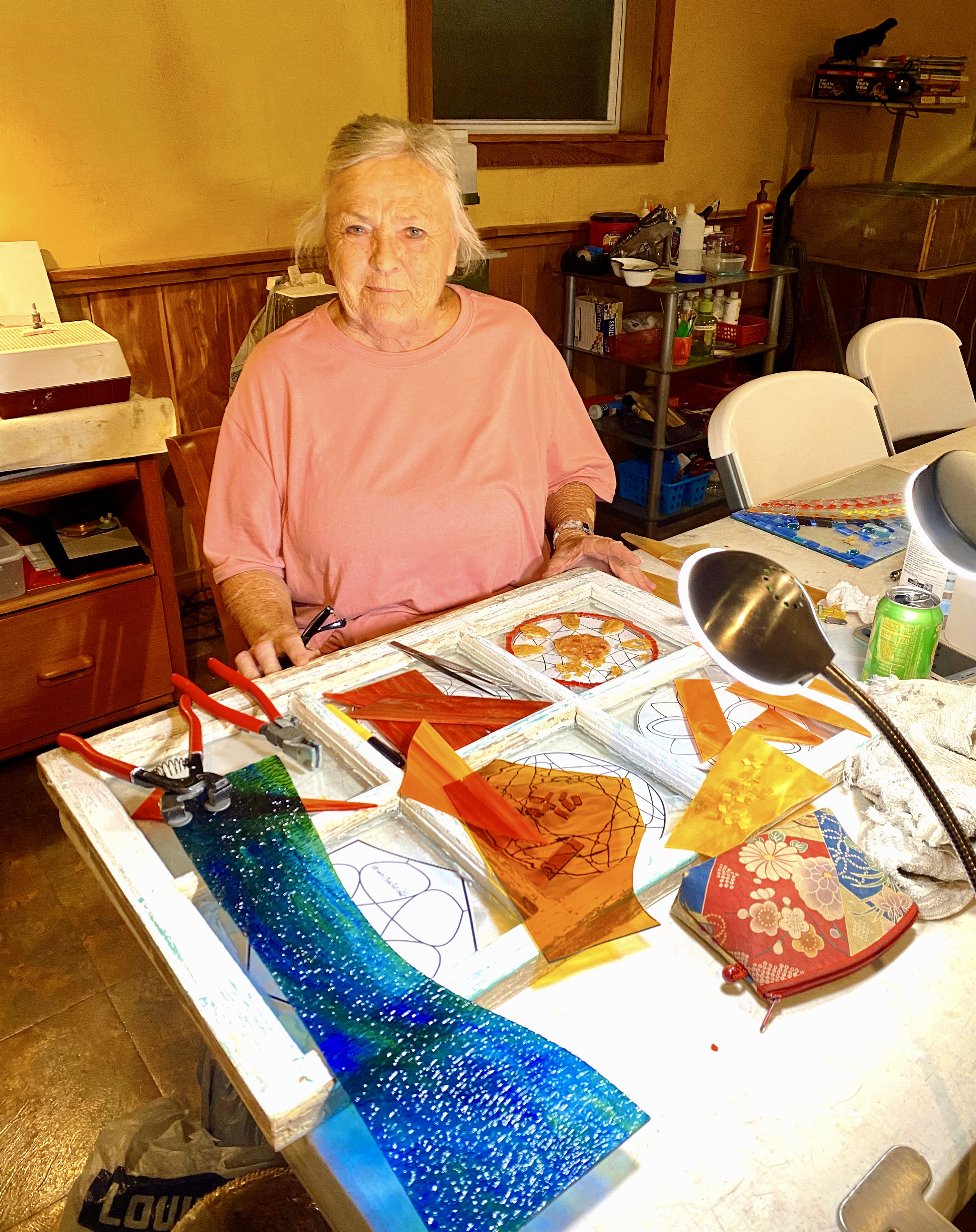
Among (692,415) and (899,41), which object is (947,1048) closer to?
(692,415)

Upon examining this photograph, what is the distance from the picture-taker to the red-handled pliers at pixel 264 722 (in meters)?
0.87

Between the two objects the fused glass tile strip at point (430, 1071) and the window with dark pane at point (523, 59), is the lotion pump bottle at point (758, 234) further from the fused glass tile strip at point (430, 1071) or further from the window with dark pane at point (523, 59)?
the fused glass tile strip at point (430, 1071)

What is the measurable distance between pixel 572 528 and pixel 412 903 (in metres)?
0.85

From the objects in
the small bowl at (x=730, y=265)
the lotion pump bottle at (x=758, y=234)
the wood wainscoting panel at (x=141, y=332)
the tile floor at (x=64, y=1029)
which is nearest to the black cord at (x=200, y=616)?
the wood wainscoting panel at (x=141, y=332)

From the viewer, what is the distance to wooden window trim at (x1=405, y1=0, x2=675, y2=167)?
116 inches

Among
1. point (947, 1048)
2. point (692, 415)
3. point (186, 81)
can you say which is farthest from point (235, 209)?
point (947, 1048)

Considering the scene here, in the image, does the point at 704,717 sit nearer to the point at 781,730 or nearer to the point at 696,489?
the point at 781,730

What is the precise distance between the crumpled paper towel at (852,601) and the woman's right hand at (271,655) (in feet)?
2.29

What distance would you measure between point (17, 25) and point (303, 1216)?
2.34m

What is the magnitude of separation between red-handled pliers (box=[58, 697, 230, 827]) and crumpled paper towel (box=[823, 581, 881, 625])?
84 cm

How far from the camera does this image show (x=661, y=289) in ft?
9.76

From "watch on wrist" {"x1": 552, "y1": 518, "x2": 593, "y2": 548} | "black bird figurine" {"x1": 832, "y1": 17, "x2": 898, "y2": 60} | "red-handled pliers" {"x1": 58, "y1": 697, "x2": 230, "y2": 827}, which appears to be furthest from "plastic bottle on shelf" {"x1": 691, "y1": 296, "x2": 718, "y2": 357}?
"red-handled pliers" {"x1": 58, "y1": 697, "x2": 230, "y2": 827}

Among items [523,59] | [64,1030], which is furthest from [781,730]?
[523,59]

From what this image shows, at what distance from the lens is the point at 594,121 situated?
327 centimetres
